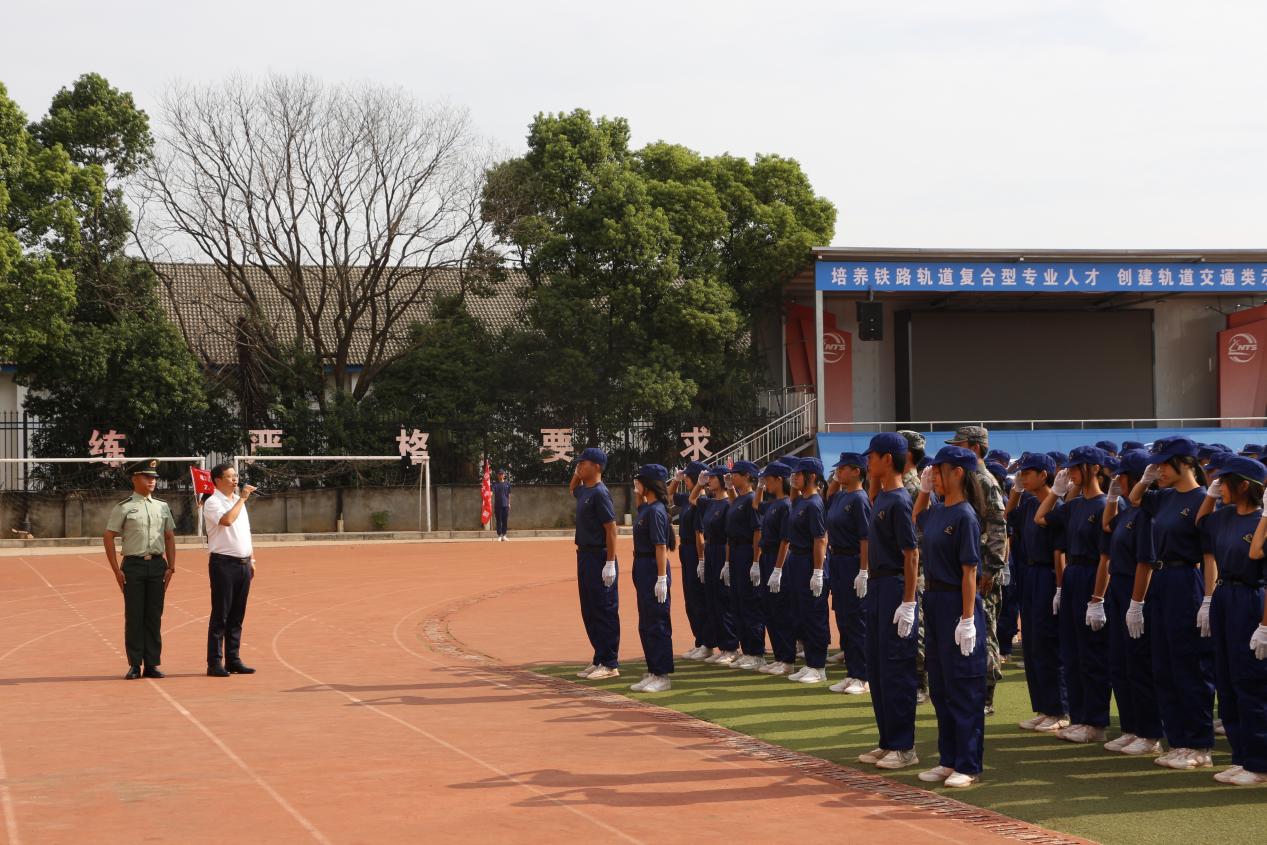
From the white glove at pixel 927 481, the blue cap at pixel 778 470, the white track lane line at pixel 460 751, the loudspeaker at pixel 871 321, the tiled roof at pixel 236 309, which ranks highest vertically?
the tiled roof at pixel 236 309

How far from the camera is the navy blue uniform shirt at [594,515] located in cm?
1145

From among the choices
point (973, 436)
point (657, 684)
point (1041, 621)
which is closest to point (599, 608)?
point (657, 684)

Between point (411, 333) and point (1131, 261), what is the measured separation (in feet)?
61.1

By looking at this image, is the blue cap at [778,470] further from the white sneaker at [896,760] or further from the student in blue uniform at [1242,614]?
the student in blue uniform at [1242,614]

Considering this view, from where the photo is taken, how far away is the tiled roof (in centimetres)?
3656

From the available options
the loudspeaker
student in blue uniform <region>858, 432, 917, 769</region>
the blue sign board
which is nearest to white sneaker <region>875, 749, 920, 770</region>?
student in blue uniform <region>858, 432, 917, 769</region>

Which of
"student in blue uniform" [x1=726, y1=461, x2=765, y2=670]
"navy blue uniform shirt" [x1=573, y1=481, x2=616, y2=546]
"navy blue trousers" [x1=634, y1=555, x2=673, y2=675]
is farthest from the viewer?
"student in blue uniform" [x1=726, y1=461, x2=765, y2=670]

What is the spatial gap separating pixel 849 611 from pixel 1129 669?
2.62m

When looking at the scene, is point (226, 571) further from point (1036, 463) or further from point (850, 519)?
point (1036, 463)

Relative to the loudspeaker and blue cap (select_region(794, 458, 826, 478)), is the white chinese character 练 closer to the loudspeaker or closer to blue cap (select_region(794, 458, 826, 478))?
the loudspeaker

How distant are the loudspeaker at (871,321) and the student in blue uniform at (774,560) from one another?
22184mm

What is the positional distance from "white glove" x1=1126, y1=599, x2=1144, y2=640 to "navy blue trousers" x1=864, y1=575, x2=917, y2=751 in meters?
1.29

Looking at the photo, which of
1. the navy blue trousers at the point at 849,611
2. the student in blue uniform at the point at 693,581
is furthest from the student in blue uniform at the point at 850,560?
the student in blue uniform at the point at 693,581

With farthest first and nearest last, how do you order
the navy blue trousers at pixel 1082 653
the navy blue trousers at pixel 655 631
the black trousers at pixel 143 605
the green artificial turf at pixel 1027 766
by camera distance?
the black trousers at pixel 143 605 → the navy blue trousers at pixel 655 631 → the navy blue trousers at pixel 1082 653 → the green artificial turf at pixel 1027 766
